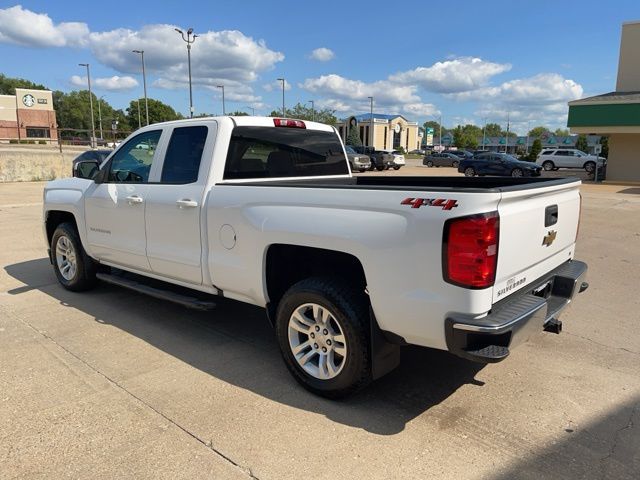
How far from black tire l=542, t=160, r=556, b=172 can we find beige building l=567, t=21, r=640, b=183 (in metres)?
11.3

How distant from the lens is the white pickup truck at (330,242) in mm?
2805

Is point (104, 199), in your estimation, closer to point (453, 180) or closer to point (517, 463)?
point (453, 180)

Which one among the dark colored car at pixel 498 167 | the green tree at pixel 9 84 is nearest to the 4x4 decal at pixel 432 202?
the dark colored car at pixel 498 167

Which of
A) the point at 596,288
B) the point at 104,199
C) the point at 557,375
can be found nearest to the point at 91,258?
the point at 104,199

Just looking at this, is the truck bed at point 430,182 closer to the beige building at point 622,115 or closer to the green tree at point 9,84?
the beige building at point 622,115

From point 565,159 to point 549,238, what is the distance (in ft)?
130

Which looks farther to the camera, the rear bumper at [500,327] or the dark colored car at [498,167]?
the dark colored car at [498,167]

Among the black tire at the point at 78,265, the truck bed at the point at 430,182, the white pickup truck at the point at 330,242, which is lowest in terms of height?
the black tire at the point at 78,265

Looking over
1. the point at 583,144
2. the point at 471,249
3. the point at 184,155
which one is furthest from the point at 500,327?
the point at 583,144

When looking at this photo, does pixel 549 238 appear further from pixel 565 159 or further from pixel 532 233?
pixel 565 159

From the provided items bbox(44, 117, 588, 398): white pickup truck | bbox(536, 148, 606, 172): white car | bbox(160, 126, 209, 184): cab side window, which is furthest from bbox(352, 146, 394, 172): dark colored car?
bbox(160, 126, 209, 184): cab side window

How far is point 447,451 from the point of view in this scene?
2922 millimetres

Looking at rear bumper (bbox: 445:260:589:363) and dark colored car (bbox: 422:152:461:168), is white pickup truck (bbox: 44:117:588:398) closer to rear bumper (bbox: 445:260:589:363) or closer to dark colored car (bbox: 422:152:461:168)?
rear bumper (bbox: 445:260:589:363)

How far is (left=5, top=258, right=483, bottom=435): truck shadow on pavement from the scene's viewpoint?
11.3ft
